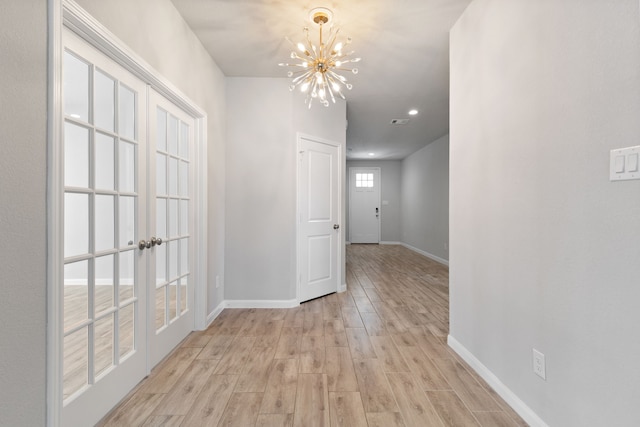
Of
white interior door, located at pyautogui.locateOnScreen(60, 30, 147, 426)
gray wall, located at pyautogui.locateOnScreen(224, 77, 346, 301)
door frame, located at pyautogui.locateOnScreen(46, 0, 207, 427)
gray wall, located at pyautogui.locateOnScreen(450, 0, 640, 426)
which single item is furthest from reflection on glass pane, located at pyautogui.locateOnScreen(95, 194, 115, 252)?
gray wall, located at pyautogui.locateOnScreen(450, 0, 640, 426)

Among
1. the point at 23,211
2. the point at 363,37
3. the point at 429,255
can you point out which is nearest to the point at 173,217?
the point at 23,211

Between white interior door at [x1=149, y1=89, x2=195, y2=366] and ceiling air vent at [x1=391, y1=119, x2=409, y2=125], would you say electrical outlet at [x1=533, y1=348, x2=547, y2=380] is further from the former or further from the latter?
ceiling air vent at [x1=391, y1=119, x2=409, y2=125]

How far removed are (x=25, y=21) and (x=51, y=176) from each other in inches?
22.4

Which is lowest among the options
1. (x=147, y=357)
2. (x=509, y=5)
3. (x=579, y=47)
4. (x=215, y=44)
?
(x=147, y=357)

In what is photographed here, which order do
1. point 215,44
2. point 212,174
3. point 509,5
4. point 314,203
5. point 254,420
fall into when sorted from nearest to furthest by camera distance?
1. point 254,420
2. point 509,5
3. point 215,44
4. point 212,174
5. point 314,203

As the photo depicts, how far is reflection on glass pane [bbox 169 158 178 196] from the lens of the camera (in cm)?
242

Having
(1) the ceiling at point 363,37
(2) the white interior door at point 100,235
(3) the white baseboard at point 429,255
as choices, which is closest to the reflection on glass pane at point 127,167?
(2) the white interior door at point 100,235

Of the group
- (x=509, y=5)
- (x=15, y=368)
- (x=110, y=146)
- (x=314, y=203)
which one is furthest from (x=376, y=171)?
(x=15, y=368)

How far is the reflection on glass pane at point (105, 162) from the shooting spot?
5.37 ft

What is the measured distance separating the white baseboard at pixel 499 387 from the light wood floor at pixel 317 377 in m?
0.04

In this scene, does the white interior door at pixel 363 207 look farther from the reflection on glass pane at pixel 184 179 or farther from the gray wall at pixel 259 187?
the reflection on glass pane at pixel 184 179

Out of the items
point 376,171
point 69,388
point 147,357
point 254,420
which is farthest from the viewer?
point 376,171

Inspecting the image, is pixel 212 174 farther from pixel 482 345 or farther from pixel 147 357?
pixel 482 345

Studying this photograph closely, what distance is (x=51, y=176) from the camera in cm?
126
